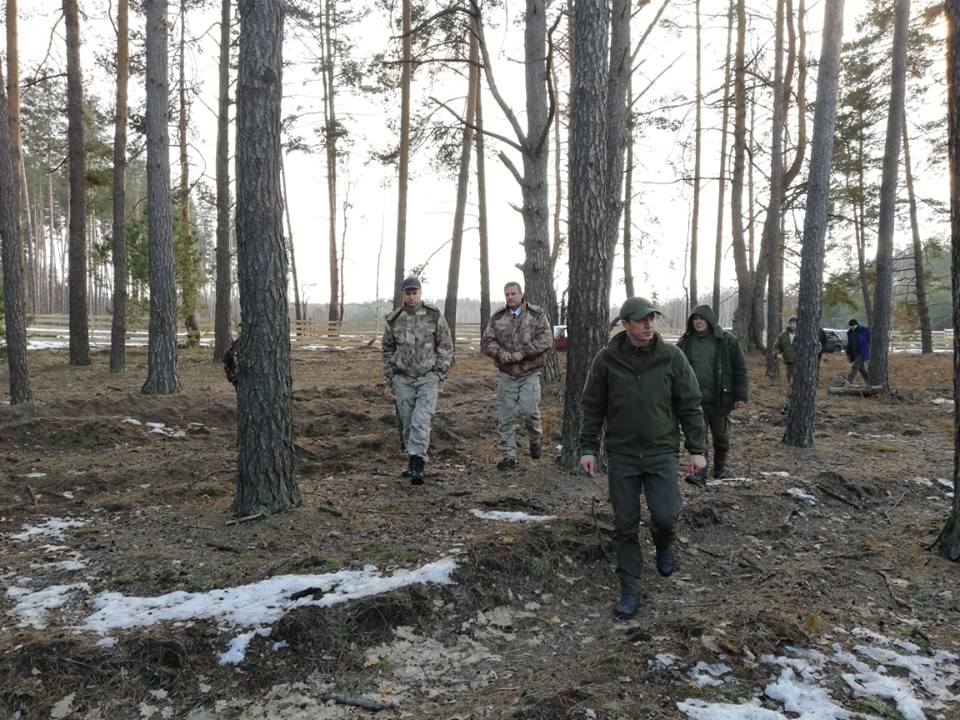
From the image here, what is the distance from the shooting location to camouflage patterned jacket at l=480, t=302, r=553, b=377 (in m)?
7.14

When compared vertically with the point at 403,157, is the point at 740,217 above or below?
below

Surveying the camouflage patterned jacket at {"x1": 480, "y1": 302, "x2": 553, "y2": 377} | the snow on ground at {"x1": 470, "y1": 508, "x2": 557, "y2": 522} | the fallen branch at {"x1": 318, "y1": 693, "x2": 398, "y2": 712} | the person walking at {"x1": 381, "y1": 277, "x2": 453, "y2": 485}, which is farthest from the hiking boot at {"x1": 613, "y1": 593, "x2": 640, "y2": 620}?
the camouflage patterned jacket at {"x1": 480, "y1": 302, "x2": 553, "y2": 377}

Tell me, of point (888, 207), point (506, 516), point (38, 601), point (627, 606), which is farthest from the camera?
point (888, 207)

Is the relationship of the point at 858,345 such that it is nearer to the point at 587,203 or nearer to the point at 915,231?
the point at 915,231

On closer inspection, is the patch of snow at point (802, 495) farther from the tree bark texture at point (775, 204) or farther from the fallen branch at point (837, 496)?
the tree bark texture at point (775, 204)

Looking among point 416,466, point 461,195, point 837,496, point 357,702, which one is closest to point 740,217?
point 461,195

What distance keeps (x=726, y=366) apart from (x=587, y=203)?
7.78ft

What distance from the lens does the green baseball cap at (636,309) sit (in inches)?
165

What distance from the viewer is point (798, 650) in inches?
140

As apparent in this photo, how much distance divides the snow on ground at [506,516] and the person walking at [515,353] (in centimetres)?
157

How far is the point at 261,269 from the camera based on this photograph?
5152mm

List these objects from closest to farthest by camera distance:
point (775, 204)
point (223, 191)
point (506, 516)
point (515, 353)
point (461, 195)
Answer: point (506, 516), point (515, 353), point (775, 204), point (223, 191), point (461, 195)

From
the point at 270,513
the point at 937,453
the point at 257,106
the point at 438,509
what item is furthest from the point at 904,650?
the point at 937,453

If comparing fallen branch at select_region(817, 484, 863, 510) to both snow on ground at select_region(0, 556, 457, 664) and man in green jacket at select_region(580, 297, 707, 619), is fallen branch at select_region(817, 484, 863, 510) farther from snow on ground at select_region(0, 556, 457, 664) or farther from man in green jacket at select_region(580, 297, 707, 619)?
snow on ground at select_region(0, 556, 457, 664)
